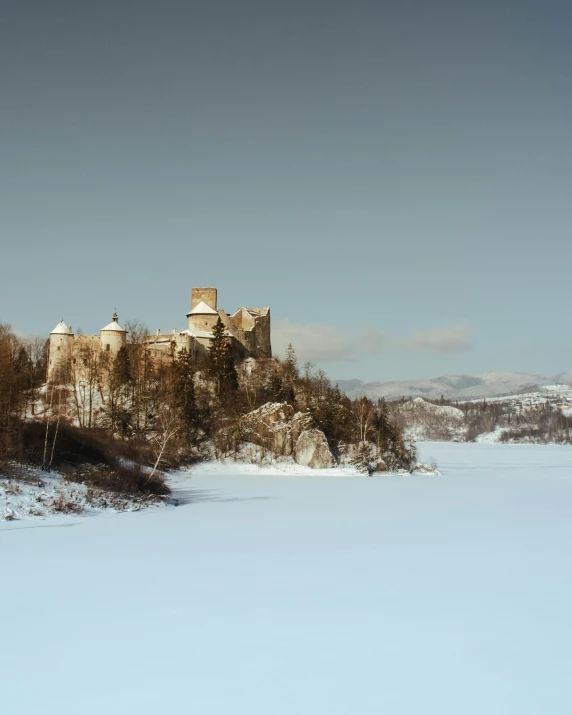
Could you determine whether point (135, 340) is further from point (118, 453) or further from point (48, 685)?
point (48, 685)

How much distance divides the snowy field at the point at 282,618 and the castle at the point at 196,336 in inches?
1475

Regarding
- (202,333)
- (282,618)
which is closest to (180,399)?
(202,333)

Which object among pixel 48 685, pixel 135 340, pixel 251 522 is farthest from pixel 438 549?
pixel 135 340

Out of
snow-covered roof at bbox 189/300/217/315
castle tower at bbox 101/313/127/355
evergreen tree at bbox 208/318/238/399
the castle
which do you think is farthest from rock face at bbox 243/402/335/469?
snow-covered roof at bbox 189/300/217/315

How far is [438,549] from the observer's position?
1534 cm

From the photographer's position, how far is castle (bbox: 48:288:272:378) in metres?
55.5

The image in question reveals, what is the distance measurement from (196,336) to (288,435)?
1731 cm

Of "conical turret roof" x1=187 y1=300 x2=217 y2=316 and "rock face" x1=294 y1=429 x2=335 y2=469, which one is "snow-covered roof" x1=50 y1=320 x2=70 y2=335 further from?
"rock face" x1=294 y1=429 x2=335 y2=469

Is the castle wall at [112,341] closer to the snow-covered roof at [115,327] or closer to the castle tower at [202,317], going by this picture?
the snow-covered roof at [115,327]

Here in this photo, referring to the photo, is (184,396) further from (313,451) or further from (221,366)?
(313,451)

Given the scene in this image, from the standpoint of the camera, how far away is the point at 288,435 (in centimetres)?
4550

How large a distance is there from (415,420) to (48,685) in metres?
190

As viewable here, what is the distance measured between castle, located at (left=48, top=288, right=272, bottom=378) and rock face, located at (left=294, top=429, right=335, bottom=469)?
15.8 meters

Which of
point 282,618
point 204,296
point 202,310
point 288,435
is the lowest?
point 282,618
